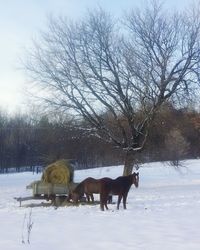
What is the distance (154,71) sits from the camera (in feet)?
96.6

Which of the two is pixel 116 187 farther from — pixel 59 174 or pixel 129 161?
pixel 129 161

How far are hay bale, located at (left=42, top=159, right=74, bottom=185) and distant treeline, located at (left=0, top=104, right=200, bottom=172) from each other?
31.0ft

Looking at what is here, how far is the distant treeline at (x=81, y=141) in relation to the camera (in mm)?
31797

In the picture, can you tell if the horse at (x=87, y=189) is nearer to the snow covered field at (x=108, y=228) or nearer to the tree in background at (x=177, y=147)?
the snow covered field at (x=108, y=228)

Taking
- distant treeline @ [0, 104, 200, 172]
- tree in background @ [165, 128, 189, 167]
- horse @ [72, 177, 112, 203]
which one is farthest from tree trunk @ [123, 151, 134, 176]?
tree in background @ [165, 128, 189, 167]

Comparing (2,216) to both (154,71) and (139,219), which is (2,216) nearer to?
(139,219)

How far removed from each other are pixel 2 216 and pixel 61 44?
16.0 m

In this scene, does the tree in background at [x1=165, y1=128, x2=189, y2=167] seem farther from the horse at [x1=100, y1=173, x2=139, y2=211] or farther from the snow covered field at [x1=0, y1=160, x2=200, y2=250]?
the snow covered field at [x1=0, y1=160, x2=200, y2=250]

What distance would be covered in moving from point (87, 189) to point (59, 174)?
2.63 m

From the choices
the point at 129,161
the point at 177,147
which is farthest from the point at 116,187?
the point at 177,147

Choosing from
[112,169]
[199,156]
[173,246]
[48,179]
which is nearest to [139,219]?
[173,246]

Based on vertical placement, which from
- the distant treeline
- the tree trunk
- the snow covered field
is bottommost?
the snow covered field

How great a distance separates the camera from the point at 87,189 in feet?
59.8

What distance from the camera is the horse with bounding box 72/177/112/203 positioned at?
58.4 ft
